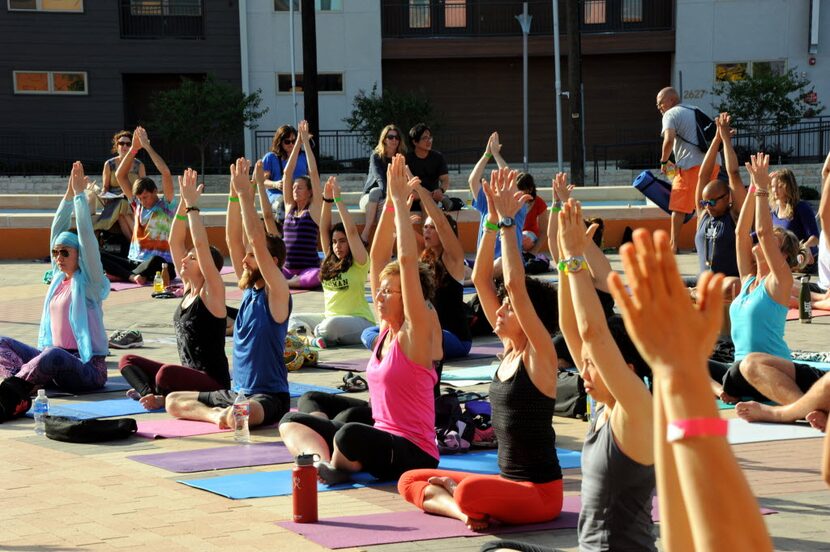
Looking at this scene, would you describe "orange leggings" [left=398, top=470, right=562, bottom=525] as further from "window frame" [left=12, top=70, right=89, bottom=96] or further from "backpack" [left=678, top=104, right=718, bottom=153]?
"window frame" [left=12, top=70, right=89, bottom=96]

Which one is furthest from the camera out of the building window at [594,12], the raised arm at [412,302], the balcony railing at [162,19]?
the building window at [594,12]

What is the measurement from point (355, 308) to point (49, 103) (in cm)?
2636

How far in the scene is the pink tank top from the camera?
6.67 meters

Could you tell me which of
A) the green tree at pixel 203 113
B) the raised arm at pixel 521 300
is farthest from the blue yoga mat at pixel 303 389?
the green tree at pixel 203 113

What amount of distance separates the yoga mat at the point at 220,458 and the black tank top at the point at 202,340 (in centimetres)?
138

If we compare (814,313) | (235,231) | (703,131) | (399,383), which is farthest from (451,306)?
(703,131)

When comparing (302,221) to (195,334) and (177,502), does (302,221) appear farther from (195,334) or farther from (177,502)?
(177,502)

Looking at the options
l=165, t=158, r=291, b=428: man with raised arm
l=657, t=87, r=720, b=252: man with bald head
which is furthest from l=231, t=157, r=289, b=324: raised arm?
l=657, t=87, r=720, b=252: man with bald head

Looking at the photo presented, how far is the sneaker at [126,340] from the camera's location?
39.2ft

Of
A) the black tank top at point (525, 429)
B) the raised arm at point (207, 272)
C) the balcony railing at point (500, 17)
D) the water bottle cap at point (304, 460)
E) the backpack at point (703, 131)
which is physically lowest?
the water bottle cap at point (304, 460)

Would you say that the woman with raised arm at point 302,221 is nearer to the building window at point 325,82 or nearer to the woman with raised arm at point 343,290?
the woman with raised arm at point 343,290

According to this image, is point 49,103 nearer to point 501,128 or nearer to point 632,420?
point 501,128

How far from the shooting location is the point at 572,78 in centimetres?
2561

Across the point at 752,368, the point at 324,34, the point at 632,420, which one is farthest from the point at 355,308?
the point at 324,34
